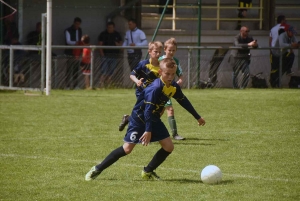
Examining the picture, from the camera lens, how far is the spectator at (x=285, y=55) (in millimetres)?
21828

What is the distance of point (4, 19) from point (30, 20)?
→ 784mm

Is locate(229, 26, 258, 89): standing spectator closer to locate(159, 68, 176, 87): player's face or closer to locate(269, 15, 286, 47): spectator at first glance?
locate(269, 15, 286, 47): spectator

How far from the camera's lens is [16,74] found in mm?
20016

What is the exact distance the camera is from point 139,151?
10.5 metres

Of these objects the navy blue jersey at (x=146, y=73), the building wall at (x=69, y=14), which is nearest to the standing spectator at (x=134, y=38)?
the building wall at (x=69, y=14)

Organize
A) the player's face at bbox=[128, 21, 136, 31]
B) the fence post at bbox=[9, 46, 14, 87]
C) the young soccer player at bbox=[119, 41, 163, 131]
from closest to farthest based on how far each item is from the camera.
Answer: the young soccer player at bbox=[119, 41, 163, 131]
the fence post at bbox=[9, 46, 14, 87]
the player's face at bbox=[128, 21, 136, 31]

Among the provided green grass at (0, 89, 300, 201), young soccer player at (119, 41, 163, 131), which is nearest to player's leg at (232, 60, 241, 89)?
green grass at (0, 89, 300, 201)

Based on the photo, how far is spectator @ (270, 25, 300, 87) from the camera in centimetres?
2183

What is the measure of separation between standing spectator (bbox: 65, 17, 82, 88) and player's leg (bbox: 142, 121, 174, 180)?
1222cm

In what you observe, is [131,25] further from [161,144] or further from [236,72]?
[161,144]

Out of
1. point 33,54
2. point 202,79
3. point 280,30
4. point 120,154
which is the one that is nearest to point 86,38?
point 33,54

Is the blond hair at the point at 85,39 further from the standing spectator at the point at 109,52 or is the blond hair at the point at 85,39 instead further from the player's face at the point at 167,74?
the player's face at the point at 167,74

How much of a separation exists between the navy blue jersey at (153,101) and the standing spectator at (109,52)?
12436 millimetres

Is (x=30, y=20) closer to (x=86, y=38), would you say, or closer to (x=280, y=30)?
(x=86, y=38)
